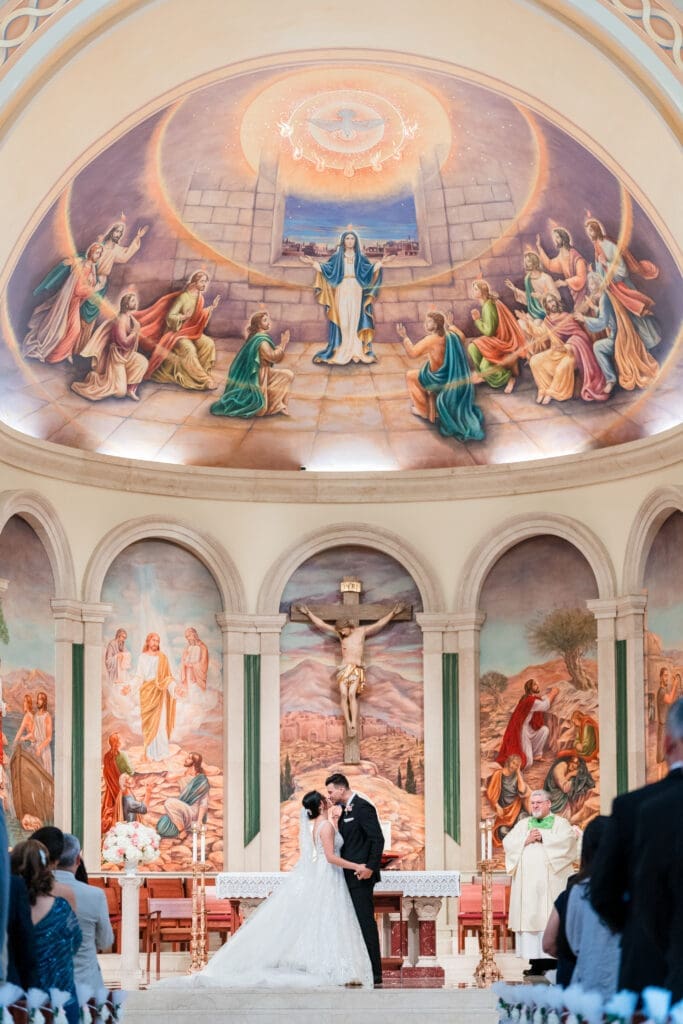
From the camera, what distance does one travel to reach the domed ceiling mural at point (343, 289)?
18.4 meters

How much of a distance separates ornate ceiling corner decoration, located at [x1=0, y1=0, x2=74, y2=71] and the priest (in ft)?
27.7

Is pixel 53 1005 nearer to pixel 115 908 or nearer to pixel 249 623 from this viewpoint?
pixel 115 908

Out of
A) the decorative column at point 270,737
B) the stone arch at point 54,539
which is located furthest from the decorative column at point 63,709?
the decorative column at point 270,737

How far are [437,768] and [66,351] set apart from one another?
6726mm

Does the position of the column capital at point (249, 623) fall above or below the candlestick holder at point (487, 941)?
above

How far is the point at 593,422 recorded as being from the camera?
20172 mm

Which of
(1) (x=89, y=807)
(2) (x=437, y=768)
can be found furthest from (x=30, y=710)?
(2) (x=437, y=768)

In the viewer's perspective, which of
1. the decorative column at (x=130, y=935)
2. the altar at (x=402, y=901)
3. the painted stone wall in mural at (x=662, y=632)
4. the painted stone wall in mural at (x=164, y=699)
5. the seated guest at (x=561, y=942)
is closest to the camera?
the seated guest at (x=561, y=942)

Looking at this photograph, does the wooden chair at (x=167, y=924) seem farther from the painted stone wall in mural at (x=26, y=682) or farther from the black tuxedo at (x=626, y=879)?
the black tuxedo at (x=626, y=879)

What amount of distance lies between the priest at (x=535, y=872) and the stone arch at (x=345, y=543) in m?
4.93

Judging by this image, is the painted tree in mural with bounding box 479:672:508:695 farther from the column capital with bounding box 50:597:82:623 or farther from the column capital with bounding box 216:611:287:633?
the column capital with bounding box 50:597:82:623

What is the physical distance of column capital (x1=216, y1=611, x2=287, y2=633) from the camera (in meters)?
20.6

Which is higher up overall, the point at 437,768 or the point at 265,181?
the point at 265,181

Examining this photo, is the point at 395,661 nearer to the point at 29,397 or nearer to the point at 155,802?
the point at 155,802
